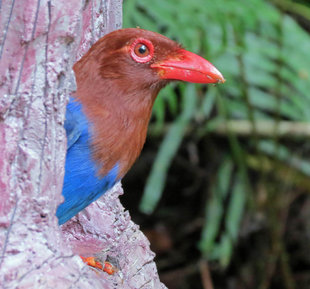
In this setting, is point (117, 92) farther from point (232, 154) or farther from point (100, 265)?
point (232, 154)

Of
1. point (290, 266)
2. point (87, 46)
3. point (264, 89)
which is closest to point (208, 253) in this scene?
point (290, 266)

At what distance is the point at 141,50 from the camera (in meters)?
2.02

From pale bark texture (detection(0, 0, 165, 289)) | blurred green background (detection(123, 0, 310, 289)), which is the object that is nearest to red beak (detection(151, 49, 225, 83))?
pale bark texture (detection(0, 0, 165, 289))

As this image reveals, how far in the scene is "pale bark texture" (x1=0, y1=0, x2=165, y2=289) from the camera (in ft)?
4.98

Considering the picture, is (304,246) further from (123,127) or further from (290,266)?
(123,127)

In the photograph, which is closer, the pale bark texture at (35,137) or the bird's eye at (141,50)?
the pale bark texture at (35,137)

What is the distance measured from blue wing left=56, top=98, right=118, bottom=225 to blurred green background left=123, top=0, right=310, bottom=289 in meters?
1.48

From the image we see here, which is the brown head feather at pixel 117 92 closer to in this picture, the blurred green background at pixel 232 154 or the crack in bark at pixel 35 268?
the crack in bark at pixel 35 268

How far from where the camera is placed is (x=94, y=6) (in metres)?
2.09

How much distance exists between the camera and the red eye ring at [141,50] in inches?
78.4

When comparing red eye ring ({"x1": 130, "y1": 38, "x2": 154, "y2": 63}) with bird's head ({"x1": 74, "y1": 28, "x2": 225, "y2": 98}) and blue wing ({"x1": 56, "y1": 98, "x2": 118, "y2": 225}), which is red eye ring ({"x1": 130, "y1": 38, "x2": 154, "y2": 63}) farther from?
blue wing ({"x1": 56, "y1": 98, "x2": 118, "y2": 225})

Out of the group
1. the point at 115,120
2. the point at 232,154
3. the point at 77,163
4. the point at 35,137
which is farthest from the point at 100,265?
the point at 232,154

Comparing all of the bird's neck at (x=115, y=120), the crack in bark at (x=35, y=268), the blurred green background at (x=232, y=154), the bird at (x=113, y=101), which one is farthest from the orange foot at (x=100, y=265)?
the blurred green background at (x=232, y=154)

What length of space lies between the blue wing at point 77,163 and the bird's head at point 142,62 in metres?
0.15
